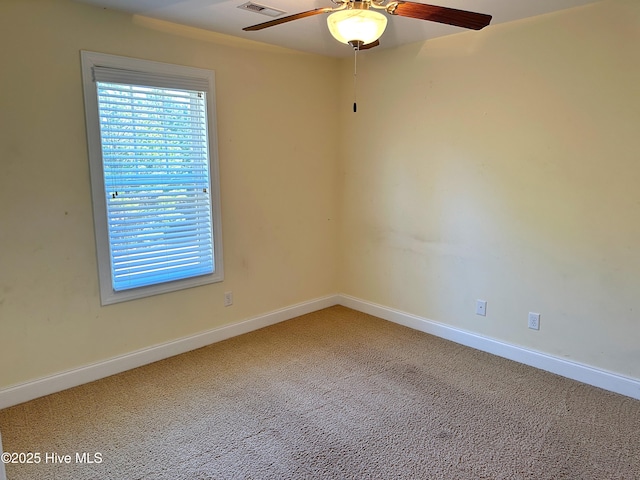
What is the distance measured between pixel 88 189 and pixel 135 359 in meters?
1.28

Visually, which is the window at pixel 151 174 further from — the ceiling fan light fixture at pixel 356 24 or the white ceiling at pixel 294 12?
the ceiling fan light fixture at pixel 356 24

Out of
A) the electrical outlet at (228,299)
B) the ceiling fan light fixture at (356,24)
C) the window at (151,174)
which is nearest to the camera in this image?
the ceiling fan light fixture at (356,24)

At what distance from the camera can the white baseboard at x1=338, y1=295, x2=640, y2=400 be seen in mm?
2768

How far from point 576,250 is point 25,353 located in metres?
3.69

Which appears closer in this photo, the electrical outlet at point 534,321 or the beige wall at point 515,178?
the beige wall at point 515,178

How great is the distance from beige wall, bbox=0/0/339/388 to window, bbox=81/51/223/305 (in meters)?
0.08

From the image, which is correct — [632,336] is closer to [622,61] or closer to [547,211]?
[547,211]

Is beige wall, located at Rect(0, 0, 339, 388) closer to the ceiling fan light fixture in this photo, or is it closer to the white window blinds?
the white window blinds

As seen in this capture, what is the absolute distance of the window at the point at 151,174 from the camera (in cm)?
284

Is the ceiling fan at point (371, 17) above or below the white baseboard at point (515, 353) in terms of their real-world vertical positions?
above

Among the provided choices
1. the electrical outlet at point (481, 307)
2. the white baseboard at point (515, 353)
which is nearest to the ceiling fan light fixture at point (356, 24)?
the electrical outlet at point (481, 307)

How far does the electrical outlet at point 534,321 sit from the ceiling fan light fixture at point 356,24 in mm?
2329

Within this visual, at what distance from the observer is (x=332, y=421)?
248cm

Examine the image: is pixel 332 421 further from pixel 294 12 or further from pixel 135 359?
pixel 294 12
